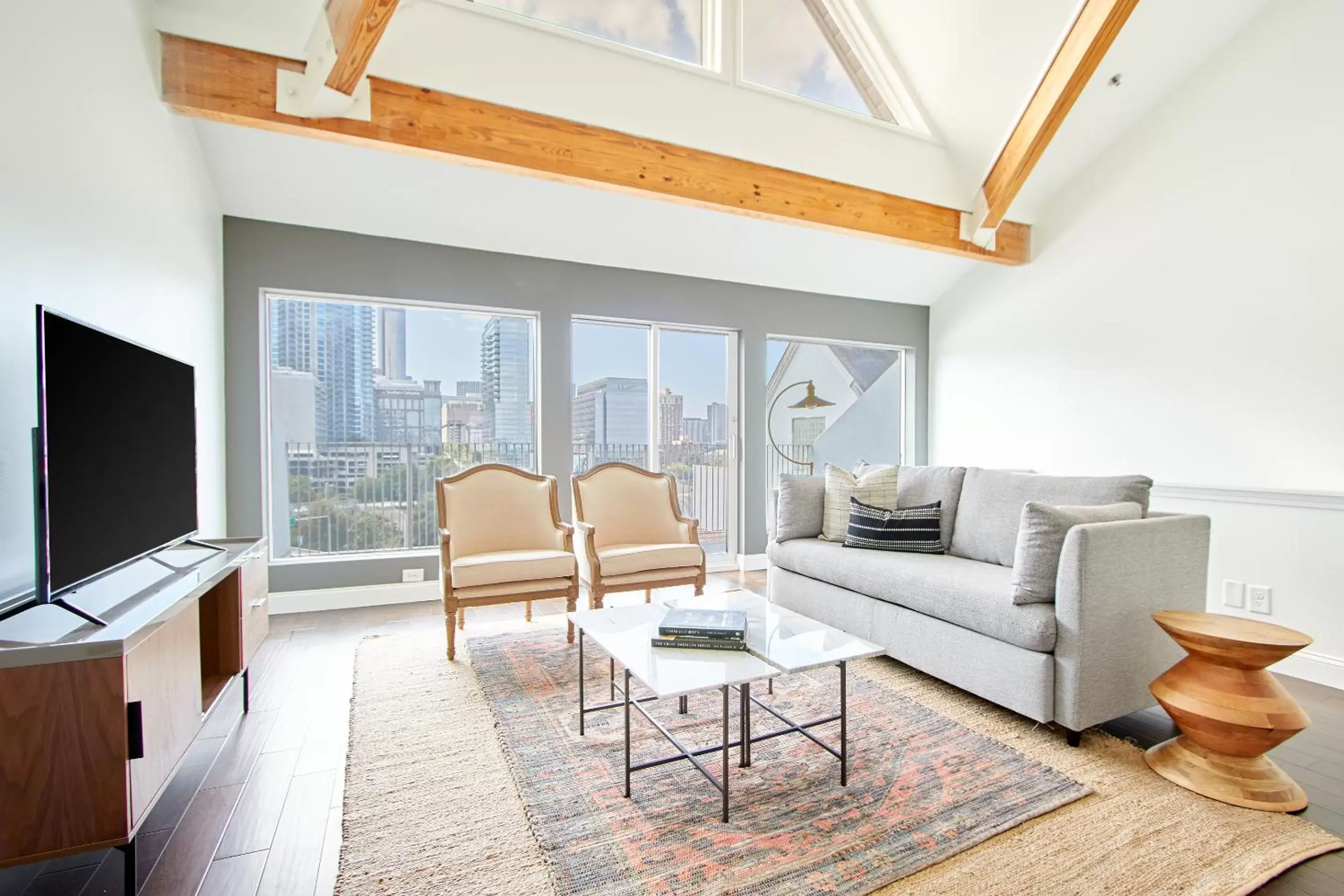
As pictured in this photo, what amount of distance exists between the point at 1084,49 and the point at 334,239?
14.1 feet

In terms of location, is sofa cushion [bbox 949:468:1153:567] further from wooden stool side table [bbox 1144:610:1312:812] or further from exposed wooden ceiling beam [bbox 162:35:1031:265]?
exposed wooden ceiling beam [bbox 162:35:1031:265]

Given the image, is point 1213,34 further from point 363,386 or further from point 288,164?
point 363,386

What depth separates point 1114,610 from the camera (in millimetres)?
2301

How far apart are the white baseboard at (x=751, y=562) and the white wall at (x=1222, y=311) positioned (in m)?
2.13

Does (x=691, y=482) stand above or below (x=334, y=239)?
below

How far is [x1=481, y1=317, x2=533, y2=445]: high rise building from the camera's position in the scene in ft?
15.0

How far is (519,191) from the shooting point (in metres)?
3.97

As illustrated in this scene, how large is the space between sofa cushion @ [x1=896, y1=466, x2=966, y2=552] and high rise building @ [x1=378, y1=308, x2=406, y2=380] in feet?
10.5

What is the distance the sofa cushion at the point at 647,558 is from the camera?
343 cm

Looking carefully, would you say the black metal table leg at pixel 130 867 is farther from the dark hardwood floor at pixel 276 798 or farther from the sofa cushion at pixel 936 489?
the sofa cushion at pixel 936 489

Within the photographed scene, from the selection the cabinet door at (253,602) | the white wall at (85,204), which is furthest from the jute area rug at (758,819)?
the white wall at (85,204)

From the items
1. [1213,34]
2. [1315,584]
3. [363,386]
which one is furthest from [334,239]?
[1315,584]

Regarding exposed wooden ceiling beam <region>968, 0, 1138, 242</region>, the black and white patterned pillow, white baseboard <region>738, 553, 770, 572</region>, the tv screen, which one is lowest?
white baseboard <region>738, 553, 770, 572</region>

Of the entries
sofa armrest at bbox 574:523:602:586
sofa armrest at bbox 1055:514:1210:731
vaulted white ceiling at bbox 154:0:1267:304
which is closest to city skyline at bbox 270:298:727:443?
vaulted white ceiling at bbox 154:0:1267:304
